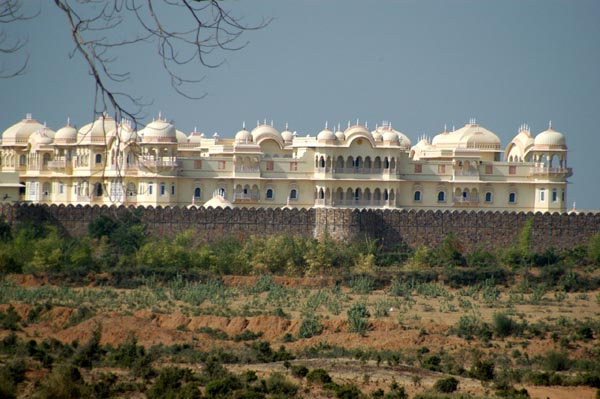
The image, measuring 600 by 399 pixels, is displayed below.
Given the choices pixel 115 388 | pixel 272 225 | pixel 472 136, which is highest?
pixel 472 136

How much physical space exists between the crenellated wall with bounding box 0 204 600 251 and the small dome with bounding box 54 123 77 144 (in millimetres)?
11032

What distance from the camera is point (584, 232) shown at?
48.9 metres

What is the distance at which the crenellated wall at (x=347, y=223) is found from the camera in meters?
47.0

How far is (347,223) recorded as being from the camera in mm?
47312

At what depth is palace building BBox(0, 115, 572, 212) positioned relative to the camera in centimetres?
5472

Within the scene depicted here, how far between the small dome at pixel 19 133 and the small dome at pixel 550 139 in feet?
70.8

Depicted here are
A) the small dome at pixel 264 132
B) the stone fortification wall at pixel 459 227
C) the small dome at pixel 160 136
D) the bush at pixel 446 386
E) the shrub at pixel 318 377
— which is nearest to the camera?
the shrub at pixel 318 377

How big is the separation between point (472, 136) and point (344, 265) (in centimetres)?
1860

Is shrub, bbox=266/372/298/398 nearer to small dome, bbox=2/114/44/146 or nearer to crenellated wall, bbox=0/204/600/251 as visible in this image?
crenellated wall, bbox=0/204/600/251

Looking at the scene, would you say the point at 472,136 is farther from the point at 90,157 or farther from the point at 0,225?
the point at 0,225

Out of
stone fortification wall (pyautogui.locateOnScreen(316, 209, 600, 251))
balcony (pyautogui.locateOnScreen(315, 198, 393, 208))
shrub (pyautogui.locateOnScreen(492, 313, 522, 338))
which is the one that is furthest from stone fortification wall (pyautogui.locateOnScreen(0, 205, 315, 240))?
shrub (pyautogui.locateOnScreen(492, 313, 522, 338))

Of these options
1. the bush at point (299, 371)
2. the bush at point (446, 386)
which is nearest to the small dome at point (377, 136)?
the bush at point (299, 371)

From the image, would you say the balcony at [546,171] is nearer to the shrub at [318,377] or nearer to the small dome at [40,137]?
the small dome at [40,137]

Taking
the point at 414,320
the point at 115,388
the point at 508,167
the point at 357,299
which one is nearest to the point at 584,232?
the point at 508,167
